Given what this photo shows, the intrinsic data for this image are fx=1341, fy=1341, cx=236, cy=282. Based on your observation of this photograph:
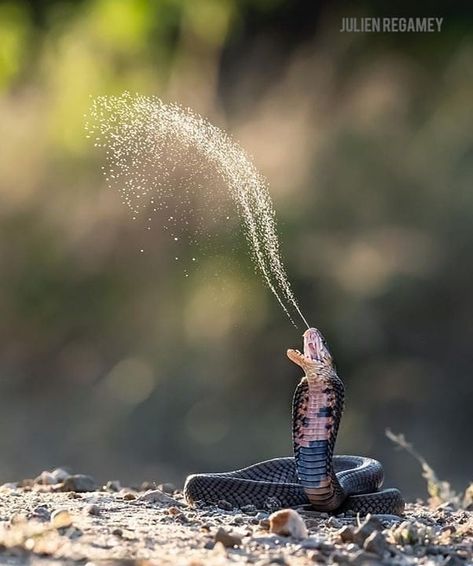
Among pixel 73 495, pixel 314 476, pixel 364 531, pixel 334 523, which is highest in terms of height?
pixel 73 495

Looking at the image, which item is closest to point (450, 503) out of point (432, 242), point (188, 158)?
point (188, 158)

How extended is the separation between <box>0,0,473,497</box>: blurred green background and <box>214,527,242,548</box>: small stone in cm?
811

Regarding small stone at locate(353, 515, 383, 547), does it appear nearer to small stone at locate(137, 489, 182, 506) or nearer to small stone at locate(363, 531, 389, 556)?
small stone at locate(363, 531, 389, 556)

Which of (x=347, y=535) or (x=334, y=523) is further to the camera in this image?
(x=334, y=523)

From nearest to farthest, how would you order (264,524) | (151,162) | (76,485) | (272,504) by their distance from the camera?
(264,524), (272,504), (76,485), (151,162)

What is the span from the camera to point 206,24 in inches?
645

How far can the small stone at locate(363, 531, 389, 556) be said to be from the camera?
451cm

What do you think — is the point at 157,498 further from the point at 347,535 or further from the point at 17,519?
the point at 347,535

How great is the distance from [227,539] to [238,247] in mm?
8774

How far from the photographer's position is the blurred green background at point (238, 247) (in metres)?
13.8

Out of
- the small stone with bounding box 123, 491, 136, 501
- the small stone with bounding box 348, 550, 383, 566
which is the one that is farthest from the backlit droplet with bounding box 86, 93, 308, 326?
the small stone with bounding box 348, 550, 383, 566

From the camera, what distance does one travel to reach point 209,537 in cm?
477

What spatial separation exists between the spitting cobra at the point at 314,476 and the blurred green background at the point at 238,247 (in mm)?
6387

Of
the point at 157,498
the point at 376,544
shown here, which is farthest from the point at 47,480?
the point at 376,544
